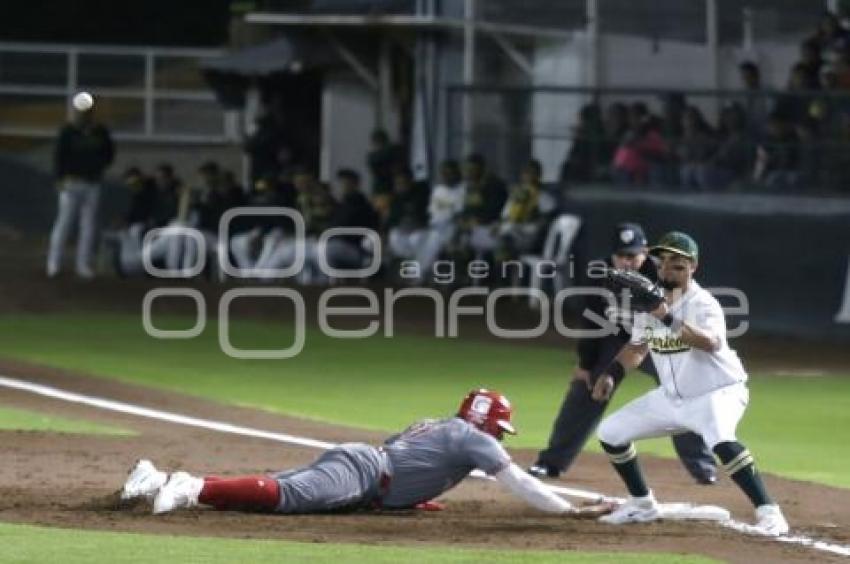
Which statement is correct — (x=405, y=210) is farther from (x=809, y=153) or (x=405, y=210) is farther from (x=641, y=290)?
(x=641, y=290)

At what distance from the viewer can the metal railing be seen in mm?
32750

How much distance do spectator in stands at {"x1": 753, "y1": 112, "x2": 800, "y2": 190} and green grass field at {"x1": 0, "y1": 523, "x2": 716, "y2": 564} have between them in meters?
12.9

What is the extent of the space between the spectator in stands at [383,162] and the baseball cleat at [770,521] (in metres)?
15.6

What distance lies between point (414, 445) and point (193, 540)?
1596 mm

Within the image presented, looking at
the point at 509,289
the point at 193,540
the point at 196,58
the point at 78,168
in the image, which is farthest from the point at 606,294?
the point at 196,58

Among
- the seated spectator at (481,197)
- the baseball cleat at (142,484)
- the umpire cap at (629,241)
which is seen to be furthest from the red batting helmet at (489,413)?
the seated spectator at (481,197)

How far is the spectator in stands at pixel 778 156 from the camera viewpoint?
23.5 m

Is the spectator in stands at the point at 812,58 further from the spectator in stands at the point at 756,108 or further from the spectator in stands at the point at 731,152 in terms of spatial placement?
the spectator in stands at the point at 731,152

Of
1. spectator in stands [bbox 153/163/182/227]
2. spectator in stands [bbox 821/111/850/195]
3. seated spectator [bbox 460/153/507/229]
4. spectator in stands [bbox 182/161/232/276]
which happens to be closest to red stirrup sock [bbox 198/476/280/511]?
spectator in stands [bbox 821/111/850/195]

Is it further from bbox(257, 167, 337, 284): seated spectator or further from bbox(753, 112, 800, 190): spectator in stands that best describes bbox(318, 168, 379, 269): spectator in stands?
bbox(753, 112, 800, 190): spectator in stands

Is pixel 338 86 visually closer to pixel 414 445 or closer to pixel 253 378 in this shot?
pixel 253 378

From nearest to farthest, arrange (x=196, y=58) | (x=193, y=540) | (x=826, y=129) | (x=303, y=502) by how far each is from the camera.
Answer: (x=193, y=540)
(x=303, y=502)
(x=826, y=129)
(x=196, y=58)

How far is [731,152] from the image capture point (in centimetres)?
2403

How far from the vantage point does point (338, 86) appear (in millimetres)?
29844
